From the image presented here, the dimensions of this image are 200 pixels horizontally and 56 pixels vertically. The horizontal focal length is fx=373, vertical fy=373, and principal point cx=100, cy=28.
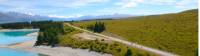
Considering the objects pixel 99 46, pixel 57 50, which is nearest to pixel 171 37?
pixel 99 46

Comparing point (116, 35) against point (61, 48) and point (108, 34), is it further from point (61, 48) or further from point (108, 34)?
point (61, 48)

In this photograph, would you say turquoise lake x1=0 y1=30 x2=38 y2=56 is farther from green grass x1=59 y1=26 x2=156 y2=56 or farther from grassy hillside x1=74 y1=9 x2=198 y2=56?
grassy hillside x1=74 y1=9 x2=198 y2=56

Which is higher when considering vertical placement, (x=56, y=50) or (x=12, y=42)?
(x=56, y=50)

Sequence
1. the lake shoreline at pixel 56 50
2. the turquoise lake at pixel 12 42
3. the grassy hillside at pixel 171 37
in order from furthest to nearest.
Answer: the turquoise lake at pixel 12 42, the lake shoreline at pixel 56 50, the grassy hillside at pixel 171 37

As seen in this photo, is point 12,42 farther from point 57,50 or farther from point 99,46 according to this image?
point 99,46

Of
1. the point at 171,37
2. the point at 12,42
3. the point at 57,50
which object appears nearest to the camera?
the point at 171,37

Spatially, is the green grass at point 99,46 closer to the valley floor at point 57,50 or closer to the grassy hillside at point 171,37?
the valley floor at point 57,50


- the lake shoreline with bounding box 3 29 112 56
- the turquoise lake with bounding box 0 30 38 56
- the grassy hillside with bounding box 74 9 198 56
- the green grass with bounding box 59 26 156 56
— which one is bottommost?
the turquoise lake with bounding box 0 30 38 56

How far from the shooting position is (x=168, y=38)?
83.4 m

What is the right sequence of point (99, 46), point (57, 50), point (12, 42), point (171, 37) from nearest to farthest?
1. point (99, 46)
2. point (171, 37)
3. point (57, 50)
4. point (12, 42)

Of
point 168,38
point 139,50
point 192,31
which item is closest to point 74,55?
point 139,50

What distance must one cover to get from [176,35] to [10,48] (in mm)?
44333

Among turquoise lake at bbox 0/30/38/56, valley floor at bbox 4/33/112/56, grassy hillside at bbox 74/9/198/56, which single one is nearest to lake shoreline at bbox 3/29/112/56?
valley floor at bbox 4/33/112/56

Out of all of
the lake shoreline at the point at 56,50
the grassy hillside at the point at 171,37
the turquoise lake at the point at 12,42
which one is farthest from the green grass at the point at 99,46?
the turquoise lake at the point at 12,42
